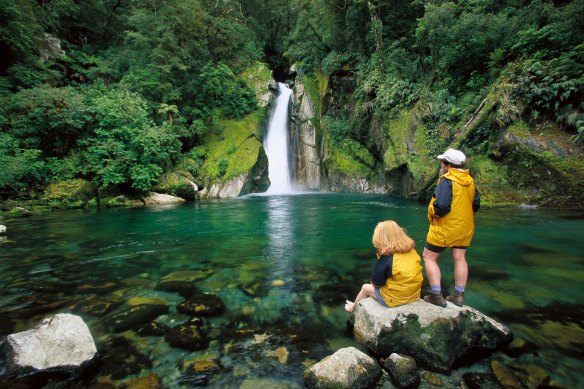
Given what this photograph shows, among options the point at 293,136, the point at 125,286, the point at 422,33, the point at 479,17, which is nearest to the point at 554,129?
the point at 479,17

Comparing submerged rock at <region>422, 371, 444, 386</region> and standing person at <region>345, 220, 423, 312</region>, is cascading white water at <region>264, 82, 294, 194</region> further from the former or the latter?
submerged rock at <region>422, 371, 444, 386</region>

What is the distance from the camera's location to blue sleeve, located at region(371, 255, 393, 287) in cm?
301

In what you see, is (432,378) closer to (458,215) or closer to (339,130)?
(458,215)

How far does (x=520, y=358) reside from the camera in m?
2.70

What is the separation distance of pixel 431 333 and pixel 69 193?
16162mm

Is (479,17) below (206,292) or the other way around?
the other way around

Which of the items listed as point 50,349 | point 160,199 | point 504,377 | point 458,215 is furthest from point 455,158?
point 160,199

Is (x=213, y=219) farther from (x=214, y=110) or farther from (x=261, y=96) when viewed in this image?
(x=261, y=96)

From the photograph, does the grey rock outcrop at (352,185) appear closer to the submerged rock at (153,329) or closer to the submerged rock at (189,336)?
the submerged rock at (189,336)

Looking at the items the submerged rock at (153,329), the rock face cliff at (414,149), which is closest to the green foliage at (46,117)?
the rock face cliff at (414,149)

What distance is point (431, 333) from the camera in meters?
2.75

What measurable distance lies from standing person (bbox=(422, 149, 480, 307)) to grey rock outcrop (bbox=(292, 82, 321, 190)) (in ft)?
61.7

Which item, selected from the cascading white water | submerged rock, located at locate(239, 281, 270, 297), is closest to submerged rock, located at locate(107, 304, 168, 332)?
submerged rock, located at locate(239, 281, 270, 297)

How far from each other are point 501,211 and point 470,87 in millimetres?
6988
